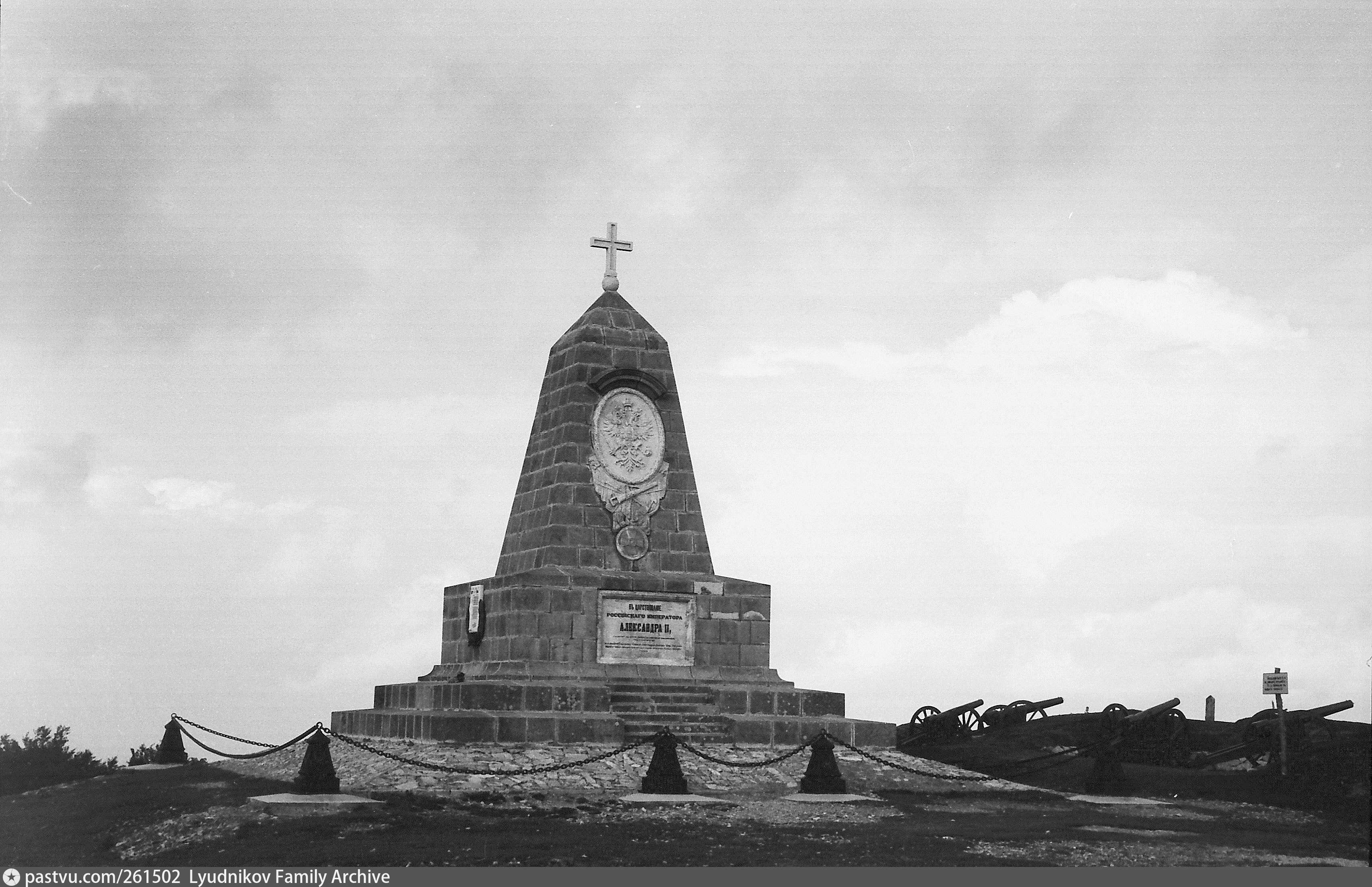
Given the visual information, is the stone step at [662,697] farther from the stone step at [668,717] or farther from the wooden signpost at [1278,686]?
the wooden signpost at [1278,686]

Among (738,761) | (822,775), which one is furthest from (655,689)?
(822,775)

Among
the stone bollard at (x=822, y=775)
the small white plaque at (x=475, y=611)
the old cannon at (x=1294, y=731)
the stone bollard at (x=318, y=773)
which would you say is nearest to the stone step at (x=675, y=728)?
the stone bollard at (x=822, y=775)

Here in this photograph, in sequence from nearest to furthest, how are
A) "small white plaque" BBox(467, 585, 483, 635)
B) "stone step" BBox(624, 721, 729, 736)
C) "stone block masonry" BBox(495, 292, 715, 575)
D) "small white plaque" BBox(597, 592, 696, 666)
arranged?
"stone step" BBox(624, 721, 729, 736), "small white plaque" BBox(597, 592, 696, 666), "stone block masonry" BBox(495, 292, 715, 575), "small white plaque" BBox(467, 585, 483, 635)

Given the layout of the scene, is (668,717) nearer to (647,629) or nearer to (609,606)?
(647,629)

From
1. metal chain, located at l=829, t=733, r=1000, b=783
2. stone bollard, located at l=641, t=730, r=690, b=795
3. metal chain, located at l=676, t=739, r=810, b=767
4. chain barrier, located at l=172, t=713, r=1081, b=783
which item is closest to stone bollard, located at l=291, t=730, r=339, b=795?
chain barrier, located at l=172, t=713, r=1081, b=783

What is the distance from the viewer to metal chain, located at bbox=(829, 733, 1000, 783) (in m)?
19.5

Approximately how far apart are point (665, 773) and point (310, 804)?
4.13 meters

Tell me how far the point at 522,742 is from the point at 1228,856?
30.7 feet

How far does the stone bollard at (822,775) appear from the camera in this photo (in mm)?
18094

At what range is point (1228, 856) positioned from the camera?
551 inches

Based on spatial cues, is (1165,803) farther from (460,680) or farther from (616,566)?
(460,680)

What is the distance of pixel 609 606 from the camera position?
72.9 feet

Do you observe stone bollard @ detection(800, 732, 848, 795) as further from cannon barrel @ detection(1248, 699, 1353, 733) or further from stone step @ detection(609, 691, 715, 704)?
cannon barrel @ detection(1248, 699, 1353, 733)

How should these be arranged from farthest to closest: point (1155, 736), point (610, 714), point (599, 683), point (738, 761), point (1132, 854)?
point (1155, 736)
point (599, 683)
point (610, 714)
point (738, 761)
point (1132, 854)
